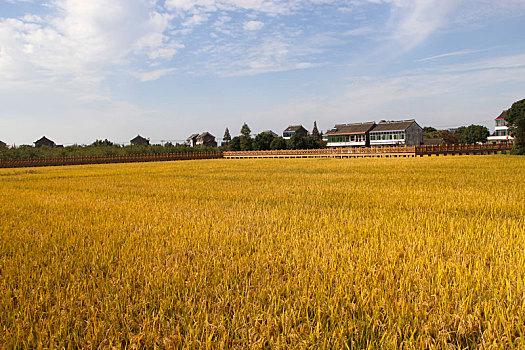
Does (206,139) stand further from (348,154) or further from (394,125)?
(348,154)

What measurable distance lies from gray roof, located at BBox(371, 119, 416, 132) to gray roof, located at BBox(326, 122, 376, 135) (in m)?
2.17

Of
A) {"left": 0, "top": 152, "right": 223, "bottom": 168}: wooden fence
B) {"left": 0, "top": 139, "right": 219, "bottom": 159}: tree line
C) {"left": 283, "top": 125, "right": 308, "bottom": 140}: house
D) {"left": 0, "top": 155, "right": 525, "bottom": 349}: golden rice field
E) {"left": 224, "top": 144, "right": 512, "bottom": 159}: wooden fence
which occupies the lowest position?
{"left": 0, "top": 155, "right": 525, "bottom": 349}: golden rice field

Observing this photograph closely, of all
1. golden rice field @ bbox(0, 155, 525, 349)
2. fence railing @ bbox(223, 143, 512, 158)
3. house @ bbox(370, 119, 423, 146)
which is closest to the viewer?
golden rice field @ bbox(0, 155, 525, 349)

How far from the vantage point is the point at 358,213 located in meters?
7.20

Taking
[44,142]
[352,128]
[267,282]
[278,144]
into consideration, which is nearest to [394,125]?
[352,128]

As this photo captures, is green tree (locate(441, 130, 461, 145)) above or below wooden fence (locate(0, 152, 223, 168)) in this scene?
above

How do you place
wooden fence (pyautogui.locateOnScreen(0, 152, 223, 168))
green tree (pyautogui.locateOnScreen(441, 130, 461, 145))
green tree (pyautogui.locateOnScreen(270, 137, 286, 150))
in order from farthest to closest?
green tree (pyautogui.locateOnScreen(441, 130, 461, 145))
green tree (pyautogui.locateOnScreen(270, 137, 286, 150))
wooden fence (pyautogui.locateOnScreen(0, 152, 223, 168))

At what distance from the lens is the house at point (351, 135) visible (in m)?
94.2

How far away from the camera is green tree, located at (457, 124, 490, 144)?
9919 cm

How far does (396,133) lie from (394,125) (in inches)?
128

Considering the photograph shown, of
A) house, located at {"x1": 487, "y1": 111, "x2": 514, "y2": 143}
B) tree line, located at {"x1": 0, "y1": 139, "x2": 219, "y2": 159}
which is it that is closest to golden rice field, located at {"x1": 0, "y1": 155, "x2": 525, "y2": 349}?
tree line, located at {"x1": 0, "y1": 139, "x2": 219, "y2": 159}

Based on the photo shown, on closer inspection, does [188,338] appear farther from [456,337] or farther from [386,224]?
[386,224]

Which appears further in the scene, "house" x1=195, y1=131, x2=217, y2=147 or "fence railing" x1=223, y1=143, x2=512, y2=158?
"house" x1=195, y1=131, x2=217, y2=147

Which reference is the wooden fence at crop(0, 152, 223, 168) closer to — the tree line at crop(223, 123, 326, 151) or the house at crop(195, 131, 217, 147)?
the tree line at crop(223, 123, 326, 151)
